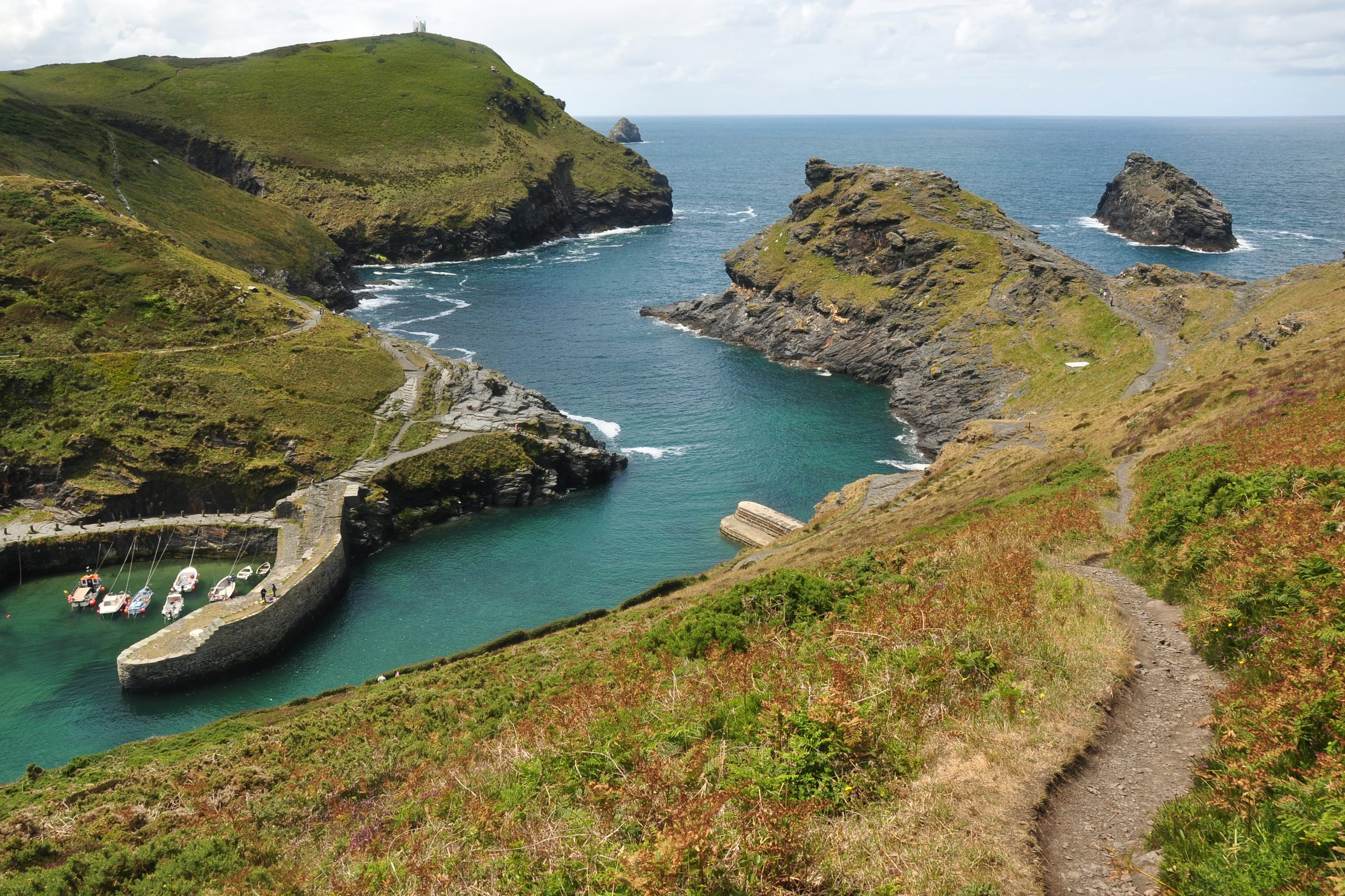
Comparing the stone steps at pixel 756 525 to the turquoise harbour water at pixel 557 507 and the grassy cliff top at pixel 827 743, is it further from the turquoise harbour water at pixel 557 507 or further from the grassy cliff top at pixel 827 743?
the grassy cliff top at pixel 827 743

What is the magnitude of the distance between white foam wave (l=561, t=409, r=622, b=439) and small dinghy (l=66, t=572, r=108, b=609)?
157 ft

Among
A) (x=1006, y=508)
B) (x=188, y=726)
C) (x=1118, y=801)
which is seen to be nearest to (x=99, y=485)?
(x=188, y=726)

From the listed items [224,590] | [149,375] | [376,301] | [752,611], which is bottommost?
[224,590]

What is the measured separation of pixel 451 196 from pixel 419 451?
446 ft

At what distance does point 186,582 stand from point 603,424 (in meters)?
46.1

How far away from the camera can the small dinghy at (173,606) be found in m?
55.5

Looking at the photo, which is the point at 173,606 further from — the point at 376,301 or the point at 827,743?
the point at 376,301

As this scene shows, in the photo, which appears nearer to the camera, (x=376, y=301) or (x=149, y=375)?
(x=149, y=375)

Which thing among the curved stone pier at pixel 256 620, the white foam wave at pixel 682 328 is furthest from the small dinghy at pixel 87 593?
the white foam wave at pixel 682 328

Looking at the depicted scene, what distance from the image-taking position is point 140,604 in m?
55.8

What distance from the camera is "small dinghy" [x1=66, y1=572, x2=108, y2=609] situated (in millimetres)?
56594

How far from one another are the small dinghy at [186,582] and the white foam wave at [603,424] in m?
42.8

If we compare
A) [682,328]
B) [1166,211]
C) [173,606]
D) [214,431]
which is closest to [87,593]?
[173,606]

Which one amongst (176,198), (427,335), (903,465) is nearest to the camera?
(903,465)
